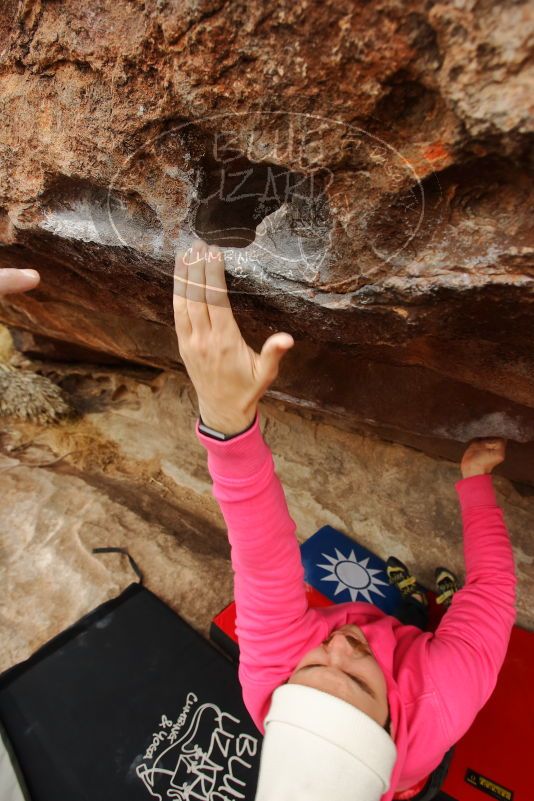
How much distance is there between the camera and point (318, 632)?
88 cm

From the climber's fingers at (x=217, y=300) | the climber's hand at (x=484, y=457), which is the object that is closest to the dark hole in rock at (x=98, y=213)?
the climber's fingers at (x=217, y=300)

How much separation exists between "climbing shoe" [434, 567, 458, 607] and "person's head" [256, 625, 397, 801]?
89cm

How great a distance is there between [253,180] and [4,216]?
654mm

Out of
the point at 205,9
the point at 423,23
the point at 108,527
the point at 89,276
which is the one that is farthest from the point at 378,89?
the point at 108,527

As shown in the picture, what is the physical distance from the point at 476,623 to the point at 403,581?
665 millimetres

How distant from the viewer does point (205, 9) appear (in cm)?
53

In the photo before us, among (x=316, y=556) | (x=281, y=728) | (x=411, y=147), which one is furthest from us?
(x=316, y=556)

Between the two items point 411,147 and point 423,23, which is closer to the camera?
point 423,23

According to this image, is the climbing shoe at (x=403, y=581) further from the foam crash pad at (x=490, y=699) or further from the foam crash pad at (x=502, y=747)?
the foam crash pad at (x=502, y=747)

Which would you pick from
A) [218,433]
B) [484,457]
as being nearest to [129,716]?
[218,433]

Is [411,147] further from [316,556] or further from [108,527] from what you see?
[108,527]

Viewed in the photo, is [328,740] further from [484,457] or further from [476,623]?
[484,457]

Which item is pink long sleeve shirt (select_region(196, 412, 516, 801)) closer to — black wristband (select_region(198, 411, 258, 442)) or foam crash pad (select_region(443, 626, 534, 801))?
black wristband (select_region(198, 411, 258, 442))

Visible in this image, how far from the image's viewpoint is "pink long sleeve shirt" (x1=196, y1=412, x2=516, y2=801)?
0.76 metres
